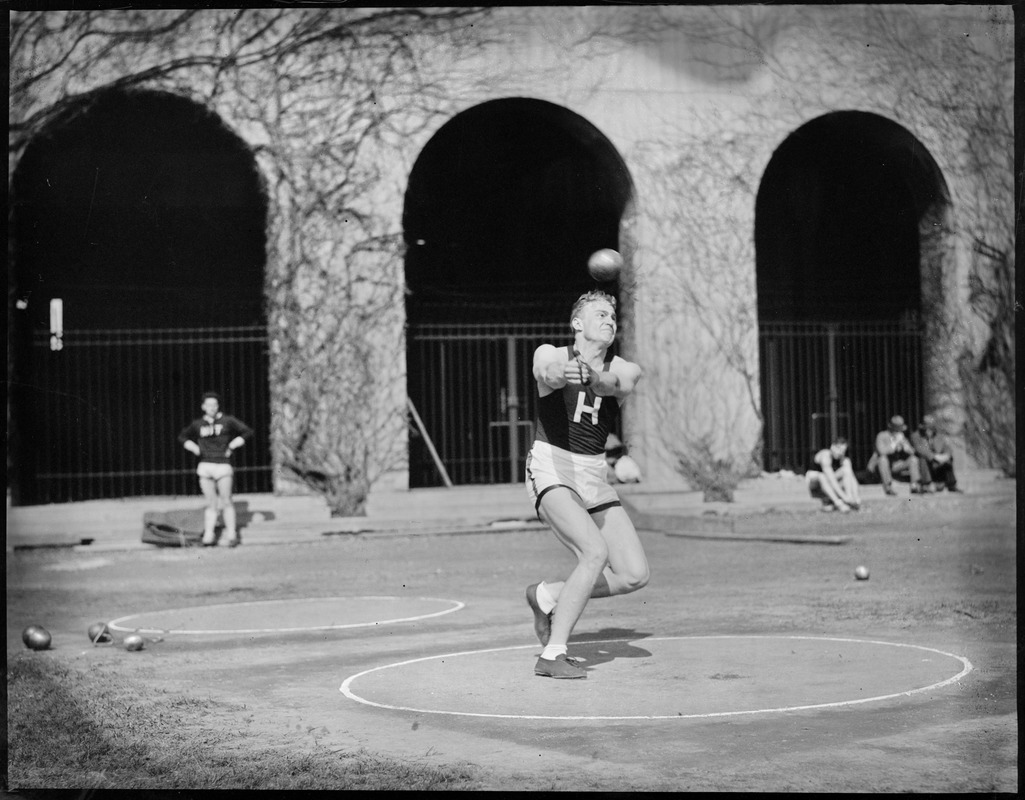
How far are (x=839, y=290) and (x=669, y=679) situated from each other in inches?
583

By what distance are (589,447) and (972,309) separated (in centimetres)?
A: 1188

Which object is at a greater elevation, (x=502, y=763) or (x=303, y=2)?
(x=303, y=2)

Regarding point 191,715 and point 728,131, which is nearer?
point 191,715

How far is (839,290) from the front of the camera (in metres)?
20.6

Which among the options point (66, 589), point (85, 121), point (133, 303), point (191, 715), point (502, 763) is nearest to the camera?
point (502, 763)

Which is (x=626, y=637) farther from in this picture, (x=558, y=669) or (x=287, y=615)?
(x=287, y=615)

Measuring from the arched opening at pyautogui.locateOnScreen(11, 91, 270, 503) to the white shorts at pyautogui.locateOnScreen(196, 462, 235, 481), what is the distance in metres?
1.69

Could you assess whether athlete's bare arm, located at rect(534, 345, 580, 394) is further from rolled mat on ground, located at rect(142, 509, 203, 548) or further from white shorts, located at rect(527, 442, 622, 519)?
rolled mat on ground, located at rect(142, 509, 203, 548)

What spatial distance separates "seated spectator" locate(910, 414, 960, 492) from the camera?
17062 millimetres

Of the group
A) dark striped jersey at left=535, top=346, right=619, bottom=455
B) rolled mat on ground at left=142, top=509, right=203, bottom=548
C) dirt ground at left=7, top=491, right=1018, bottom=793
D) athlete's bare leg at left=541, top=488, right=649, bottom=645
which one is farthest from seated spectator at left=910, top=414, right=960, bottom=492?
dark striped jersey at left=535, top=346, right=619, bottom=455

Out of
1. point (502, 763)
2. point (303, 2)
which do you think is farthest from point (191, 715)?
point (303, 2)

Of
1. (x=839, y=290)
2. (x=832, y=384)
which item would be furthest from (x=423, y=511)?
(x=839, y=290)

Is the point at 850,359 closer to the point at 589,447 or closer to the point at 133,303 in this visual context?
the point at 133,303

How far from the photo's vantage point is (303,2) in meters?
5.97
